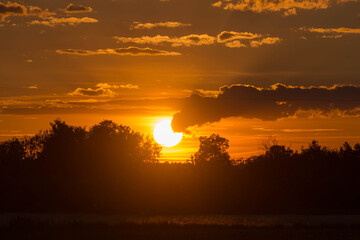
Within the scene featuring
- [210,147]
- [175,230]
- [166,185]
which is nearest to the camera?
[175,230]

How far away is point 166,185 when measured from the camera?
7081cm

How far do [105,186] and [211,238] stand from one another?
104 ft

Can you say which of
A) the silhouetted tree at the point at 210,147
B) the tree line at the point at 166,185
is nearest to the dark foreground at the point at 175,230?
the tree line at the point at 166,185

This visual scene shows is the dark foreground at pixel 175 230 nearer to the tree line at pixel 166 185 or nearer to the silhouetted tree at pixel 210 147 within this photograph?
the tree line at pixel 166 185

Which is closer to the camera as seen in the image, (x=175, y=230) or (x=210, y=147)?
(x=175, y=230)

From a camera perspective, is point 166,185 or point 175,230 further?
point 166,185

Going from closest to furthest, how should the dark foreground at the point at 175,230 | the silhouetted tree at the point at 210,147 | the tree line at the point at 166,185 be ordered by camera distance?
the dark foreground at the point at 175,230 → the tree line at the point at 166,185 → the silhouetted tree at the point at 210,147

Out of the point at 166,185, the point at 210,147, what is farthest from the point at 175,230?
the point at 210,147

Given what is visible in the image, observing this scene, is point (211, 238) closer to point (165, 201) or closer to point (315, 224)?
point (315, 224)

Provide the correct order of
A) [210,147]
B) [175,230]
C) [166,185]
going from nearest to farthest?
[175,230], [166,185], [210,147]

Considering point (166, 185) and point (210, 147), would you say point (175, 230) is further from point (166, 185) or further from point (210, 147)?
point (210, 147)

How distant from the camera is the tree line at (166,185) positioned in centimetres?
6719

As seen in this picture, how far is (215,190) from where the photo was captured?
70.8m

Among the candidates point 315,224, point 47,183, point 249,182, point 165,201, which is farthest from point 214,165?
point 315,224
